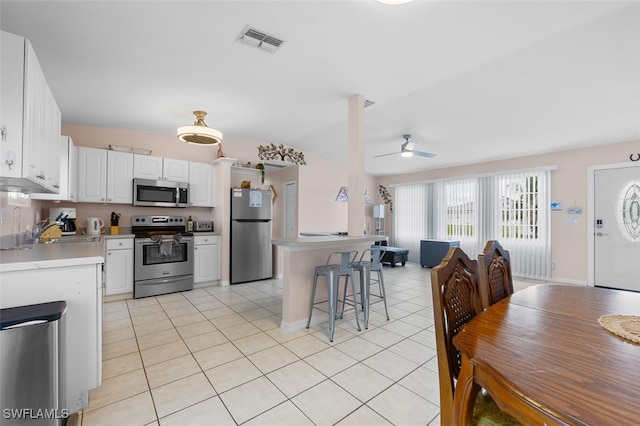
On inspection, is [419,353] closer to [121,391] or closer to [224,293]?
[121,391]

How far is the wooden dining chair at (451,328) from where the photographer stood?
1.05m

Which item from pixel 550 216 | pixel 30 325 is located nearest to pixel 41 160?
pixel 30 325

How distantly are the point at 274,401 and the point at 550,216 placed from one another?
5903 mm

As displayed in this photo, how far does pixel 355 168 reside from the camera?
3.40 m

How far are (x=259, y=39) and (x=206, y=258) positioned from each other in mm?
3484

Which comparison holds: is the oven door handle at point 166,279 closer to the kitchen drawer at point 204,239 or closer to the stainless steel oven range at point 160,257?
the stainless steel oven range at point 160,257

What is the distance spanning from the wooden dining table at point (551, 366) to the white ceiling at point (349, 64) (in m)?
2.00

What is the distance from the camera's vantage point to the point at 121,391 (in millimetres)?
1867

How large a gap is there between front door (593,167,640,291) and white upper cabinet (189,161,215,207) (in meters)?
6.72

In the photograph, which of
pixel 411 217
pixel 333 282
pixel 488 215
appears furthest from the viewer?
pixel 411 217

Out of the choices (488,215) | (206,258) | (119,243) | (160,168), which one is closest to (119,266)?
(119,243)

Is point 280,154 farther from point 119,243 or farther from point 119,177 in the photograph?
point 119,243

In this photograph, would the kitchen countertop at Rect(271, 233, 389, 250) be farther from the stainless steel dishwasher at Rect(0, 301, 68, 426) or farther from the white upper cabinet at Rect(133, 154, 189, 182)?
Answer: the white upper cabinet at Rect(133, 154, 189, 182)

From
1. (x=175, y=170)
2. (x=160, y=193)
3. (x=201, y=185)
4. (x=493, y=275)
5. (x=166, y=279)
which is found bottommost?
(x=166, y=279)
